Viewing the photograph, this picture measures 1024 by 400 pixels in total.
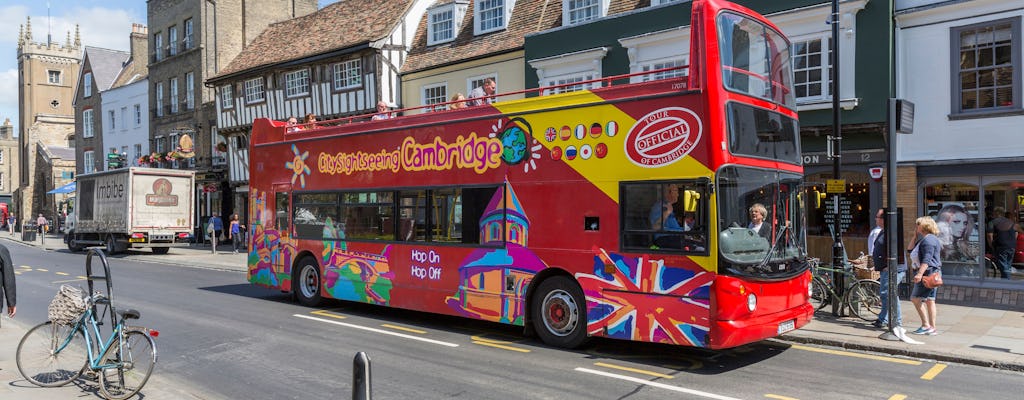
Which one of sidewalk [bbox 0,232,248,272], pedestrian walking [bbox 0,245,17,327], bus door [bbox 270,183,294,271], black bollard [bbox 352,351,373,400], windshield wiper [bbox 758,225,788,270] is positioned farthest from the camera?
sidewalk [bbox 0,232,248,272]

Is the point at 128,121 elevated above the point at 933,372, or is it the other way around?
the point at 128,121

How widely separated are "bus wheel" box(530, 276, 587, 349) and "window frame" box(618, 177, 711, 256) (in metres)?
0.98

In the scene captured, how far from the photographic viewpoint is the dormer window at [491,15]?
72.9 ft

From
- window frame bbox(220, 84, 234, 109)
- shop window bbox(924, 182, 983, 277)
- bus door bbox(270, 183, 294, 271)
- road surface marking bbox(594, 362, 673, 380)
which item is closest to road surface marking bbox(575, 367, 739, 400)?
road surface marking bbox(594, 362, 673, 380)

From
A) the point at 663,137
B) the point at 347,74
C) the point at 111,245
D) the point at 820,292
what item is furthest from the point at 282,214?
the point at 111,245

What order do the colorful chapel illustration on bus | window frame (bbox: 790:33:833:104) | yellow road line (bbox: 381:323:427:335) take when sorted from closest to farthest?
the colorful chapel illustration on bus → yellow road line (bbox: 381:323:427:335) → window frame (bbox: 790:33:833:104)

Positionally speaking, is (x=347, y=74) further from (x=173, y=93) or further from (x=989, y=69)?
(x=989, y=69)

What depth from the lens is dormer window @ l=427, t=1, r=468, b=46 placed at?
23781 millimetres

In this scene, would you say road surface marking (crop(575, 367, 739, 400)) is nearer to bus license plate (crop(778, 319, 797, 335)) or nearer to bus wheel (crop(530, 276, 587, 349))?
bus wheel (crop(530, 276, 587, 349))

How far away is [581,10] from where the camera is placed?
64.1ft

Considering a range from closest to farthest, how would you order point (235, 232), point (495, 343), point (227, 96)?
point (495, 343) < point (235, 232) < point (227, 96)

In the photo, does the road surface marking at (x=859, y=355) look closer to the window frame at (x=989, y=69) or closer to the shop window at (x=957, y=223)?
the shop window at (x=957, y=223)

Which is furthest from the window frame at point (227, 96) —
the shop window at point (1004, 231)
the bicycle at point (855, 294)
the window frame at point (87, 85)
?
the shop window at point (1004, 231)

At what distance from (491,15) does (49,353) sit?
1797cm
